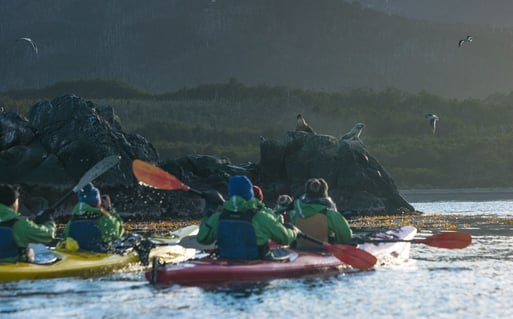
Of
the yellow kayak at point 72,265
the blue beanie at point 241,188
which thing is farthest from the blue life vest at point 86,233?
the blue beanie at point 241,188

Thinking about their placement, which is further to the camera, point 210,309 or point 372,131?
point 372,131

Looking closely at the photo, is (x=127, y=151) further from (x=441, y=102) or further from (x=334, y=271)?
(x=441, y=102)

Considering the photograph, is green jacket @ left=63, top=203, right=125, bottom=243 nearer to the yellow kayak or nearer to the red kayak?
the yellow kayak

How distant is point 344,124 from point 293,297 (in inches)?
5234

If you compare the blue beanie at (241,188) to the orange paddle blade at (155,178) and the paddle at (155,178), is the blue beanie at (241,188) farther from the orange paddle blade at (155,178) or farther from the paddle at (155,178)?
the orange paddle blade at (155,178)

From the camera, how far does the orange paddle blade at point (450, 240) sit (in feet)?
69.9

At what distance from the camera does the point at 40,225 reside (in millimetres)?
19094

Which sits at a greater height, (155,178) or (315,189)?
(155,178)

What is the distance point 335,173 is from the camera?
48.0 m

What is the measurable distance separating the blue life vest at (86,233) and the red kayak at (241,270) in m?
3.43

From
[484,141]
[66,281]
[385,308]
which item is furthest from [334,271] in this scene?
[484,141]

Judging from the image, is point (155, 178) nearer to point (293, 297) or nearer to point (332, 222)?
point (332, 222)

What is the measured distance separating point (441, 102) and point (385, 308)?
5820 inches

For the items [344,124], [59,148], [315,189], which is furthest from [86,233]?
[344,124]
